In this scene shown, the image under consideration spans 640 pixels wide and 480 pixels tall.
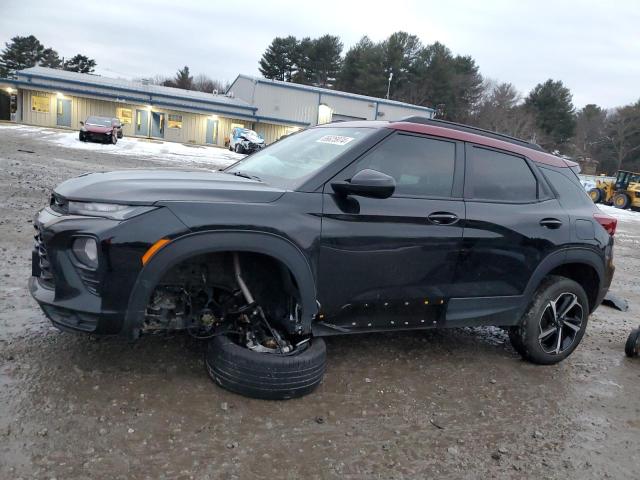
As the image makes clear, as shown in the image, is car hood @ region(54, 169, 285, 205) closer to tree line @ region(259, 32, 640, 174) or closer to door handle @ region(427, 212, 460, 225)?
door handle @ region(427, 212, 460, 225)

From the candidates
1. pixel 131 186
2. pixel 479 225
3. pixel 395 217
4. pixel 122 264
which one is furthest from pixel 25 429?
pixel 479 225

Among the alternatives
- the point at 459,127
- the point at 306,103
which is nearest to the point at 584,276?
the point at 459,127

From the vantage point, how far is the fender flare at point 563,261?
4.02 m

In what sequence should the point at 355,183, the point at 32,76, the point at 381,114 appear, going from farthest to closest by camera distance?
the point at 381,114 → the point at 32,76 → the point at 355,183

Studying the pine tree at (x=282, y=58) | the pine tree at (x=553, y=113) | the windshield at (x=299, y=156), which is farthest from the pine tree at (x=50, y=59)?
the windshield at (x=299, y=156)

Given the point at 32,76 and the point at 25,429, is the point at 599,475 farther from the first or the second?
the point at 32,76

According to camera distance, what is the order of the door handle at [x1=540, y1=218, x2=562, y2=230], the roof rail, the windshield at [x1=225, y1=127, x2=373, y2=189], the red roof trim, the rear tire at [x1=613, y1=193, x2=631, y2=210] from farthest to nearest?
1. the rear tire at [x1=613, y1=193, x2=631, y2=210]
2. the door handle at [x1=540, y1=218, x2=562, y2=230]
3. the roof rail
4. the red roof trim
5. the windshield at [x1=225, y1=127, x2=373, y2=189]

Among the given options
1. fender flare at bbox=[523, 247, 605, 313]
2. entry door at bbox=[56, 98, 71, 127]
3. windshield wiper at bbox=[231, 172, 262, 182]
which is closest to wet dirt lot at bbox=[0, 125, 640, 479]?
fender flare at bbox=[523, 247, 605, 313]

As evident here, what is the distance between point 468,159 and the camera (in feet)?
12.6

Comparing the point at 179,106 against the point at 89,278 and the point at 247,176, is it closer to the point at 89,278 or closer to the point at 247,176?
the point at 247,176

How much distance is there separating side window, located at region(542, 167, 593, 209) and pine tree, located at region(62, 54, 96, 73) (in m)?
88.1

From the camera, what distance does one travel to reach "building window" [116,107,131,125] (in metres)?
43.3

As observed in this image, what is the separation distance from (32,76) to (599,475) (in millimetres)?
46771

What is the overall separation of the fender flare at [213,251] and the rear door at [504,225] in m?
1.26
